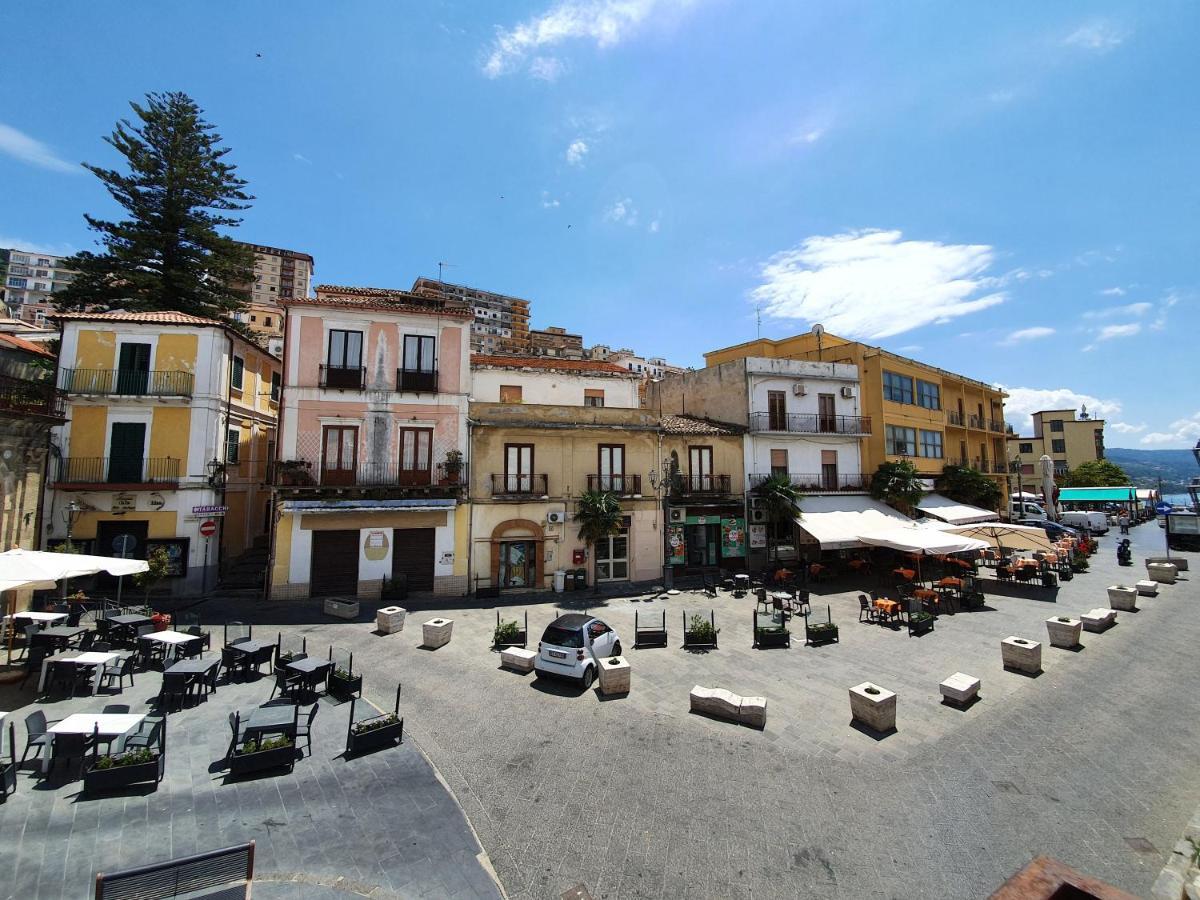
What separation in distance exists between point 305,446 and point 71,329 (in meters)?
10.1

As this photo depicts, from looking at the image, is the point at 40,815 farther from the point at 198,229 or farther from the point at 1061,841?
the point at 198,229

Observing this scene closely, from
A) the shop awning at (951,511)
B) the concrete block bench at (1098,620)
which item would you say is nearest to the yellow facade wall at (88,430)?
the concrete block bench at (1098,620)

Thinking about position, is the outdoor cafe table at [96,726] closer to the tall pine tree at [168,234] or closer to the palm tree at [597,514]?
the palm tree at [597,514]

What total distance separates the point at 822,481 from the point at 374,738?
26.2 metres

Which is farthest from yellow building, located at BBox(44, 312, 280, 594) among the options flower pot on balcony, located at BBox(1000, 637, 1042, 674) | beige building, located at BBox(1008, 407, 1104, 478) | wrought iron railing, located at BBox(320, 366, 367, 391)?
beige building, located at BBox(1008, 407, 1104, 478)

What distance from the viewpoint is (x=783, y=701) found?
1079 centimetres

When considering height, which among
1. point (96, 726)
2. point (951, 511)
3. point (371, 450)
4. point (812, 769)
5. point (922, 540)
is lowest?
point (812, 769)

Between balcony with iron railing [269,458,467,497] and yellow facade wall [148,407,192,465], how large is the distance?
12.4 feet

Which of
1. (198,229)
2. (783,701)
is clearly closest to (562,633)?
(783,701)

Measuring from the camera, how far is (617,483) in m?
23.9

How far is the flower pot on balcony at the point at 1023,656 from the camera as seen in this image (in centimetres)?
1211

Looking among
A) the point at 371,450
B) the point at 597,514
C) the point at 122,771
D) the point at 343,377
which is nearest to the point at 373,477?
the point at 371,450

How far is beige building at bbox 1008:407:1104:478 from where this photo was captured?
76.8m

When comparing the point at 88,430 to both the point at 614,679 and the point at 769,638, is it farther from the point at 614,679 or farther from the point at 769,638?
the point at 769,638
